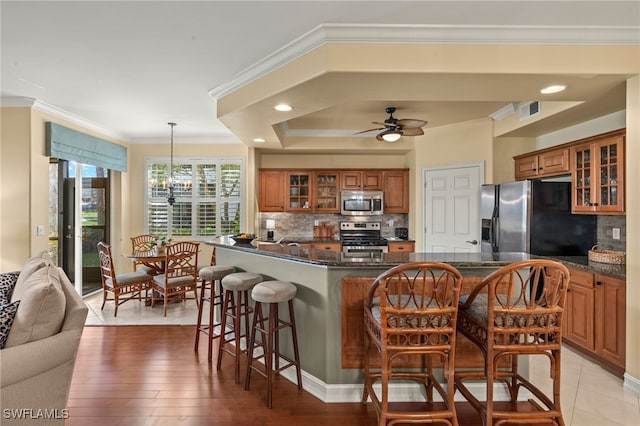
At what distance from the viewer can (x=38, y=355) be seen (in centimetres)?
171

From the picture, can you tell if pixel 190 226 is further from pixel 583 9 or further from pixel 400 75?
pixel 583 9

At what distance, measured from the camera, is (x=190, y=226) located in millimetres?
6062

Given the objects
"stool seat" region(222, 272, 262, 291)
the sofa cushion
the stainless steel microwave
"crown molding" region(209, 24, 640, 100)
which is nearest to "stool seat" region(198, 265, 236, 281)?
"stool seat" region(222, 272, 262, 291)

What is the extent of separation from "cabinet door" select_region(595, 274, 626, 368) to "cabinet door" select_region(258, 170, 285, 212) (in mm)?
4426

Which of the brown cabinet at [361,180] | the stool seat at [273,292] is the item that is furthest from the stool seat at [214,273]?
the brown cabinet at [361,180]

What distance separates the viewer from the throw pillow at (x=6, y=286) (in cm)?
227

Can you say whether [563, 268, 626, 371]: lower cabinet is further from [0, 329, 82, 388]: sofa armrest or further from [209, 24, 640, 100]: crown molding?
[0, 329, 82, 388]: sofa armrest

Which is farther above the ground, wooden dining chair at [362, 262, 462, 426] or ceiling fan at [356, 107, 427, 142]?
ceiling fan at [356, 107, 427, 142]

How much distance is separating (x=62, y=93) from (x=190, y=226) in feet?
9.46

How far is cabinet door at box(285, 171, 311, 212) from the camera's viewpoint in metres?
5.88

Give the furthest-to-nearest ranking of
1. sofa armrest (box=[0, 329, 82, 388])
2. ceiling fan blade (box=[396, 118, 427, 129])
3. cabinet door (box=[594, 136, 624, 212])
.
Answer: ceiling fan blade (box=[396, 118, 427, 129]) → cabinet door (box=[594, 136, 624, 212]) → sofa armrest (box=[0, 329, 82, 388])

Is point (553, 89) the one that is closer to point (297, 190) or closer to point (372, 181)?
point (372, 181)

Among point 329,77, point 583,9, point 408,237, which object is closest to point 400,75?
point 329,77

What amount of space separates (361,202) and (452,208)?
155 cm
